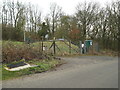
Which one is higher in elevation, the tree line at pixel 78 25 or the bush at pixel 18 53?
the tree line at pixel 78 25

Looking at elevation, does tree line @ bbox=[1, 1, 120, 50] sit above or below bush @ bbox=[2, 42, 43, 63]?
above

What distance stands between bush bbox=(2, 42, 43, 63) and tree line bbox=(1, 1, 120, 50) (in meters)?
14.7

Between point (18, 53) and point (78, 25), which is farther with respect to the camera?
point (78, 25)

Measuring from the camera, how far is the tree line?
1019 inches

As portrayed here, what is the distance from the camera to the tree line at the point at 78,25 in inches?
1019

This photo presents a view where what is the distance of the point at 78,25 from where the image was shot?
114ft

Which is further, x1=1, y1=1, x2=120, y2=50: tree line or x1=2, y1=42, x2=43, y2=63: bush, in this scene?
x1=1, y1=1, x2=120, y2=50: tree line

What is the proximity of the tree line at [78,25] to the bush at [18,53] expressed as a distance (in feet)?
48.1

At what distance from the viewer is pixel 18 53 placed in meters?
9.97

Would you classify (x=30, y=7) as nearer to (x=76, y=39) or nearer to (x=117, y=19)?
(x=76, y=39)

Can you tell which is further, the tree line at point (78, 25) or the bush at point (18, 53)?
the tree line at point (78, 25)

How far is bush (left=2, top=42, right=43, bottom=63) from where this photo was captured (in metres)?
9.38

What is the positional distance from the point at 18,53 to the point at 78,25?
1043 inches

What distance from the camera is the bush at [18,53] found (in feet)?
30.8
